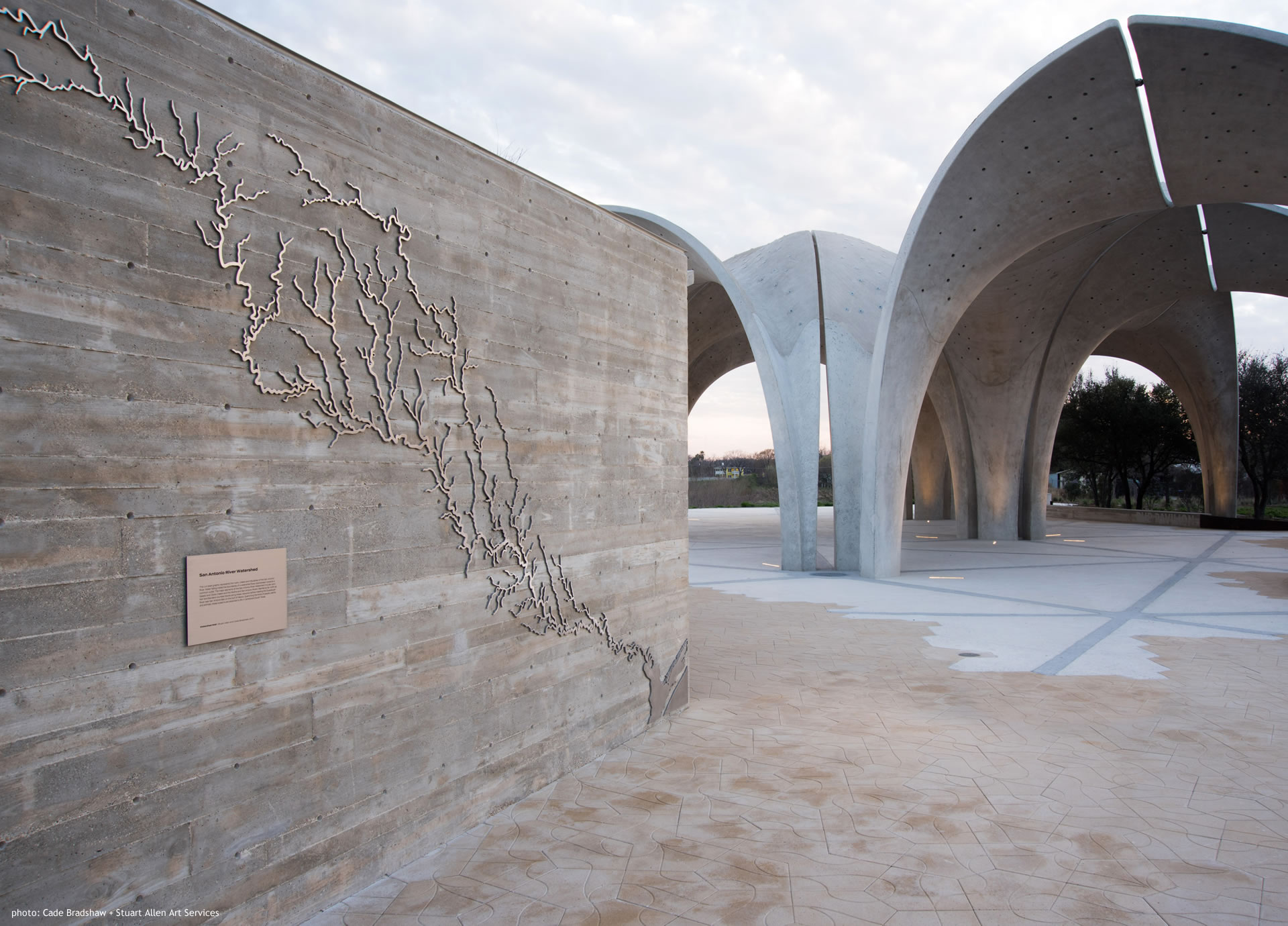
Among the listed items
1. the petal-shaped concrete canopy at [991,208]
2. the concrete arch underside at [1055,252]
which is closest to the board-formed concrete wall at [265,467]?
the petal-shaped concrete canopy at [991,208]

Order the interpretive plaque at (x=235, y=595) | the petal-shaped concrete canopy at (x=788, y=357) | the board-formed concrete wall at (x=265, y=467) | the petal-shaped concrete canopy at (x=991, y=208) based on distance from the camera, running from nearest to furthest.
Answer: the board-formed concrete wall at (x=265, y=467), the interpretive plaque at (x=235, y=595), the petal-shaped concrete canopy at (x=991, y=208), the petal-shaped concrete canopy at (x=788, y=357)

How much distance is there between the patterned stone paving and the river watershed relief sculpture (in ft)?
3.96

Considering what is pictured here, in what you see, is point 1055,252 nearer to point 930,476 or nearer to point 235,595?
point 930,476

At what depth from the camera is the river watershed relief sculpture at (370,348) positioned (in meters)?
2.70

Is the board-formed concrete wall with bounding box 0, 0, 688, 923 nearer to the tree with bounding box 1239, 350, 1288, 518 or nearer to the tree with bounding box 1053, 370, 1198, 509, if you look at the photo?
the tree with bounding box 1239, 350, 1288, 518

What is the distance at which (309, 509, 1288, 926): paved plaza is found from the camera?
3.07m

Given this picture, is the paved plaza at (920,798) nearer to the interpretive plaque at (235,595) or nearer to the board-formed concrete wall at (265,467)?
the board-formed concrete wall at (265,467)

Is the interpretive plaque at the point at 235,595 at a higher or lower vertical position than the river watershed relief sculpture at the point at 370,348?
lower

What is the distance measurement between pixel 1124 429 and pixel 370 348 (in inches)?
1243

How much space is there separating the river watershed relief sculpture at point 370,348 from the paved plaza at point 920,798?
1.24 metres

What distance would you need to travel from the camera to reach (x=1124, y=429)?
28.4 meters

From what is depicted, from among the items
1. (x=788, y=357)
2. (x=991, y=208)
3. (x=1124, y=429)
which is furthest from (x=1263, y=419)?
(x=788, y=357)

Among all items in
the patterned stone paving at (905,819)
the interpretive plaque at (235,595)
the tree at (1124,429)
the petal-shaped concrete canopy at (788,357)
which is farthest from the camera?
the tree at (1124,429)

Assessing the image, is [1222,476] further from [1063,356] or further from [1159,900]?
[1159,900]
